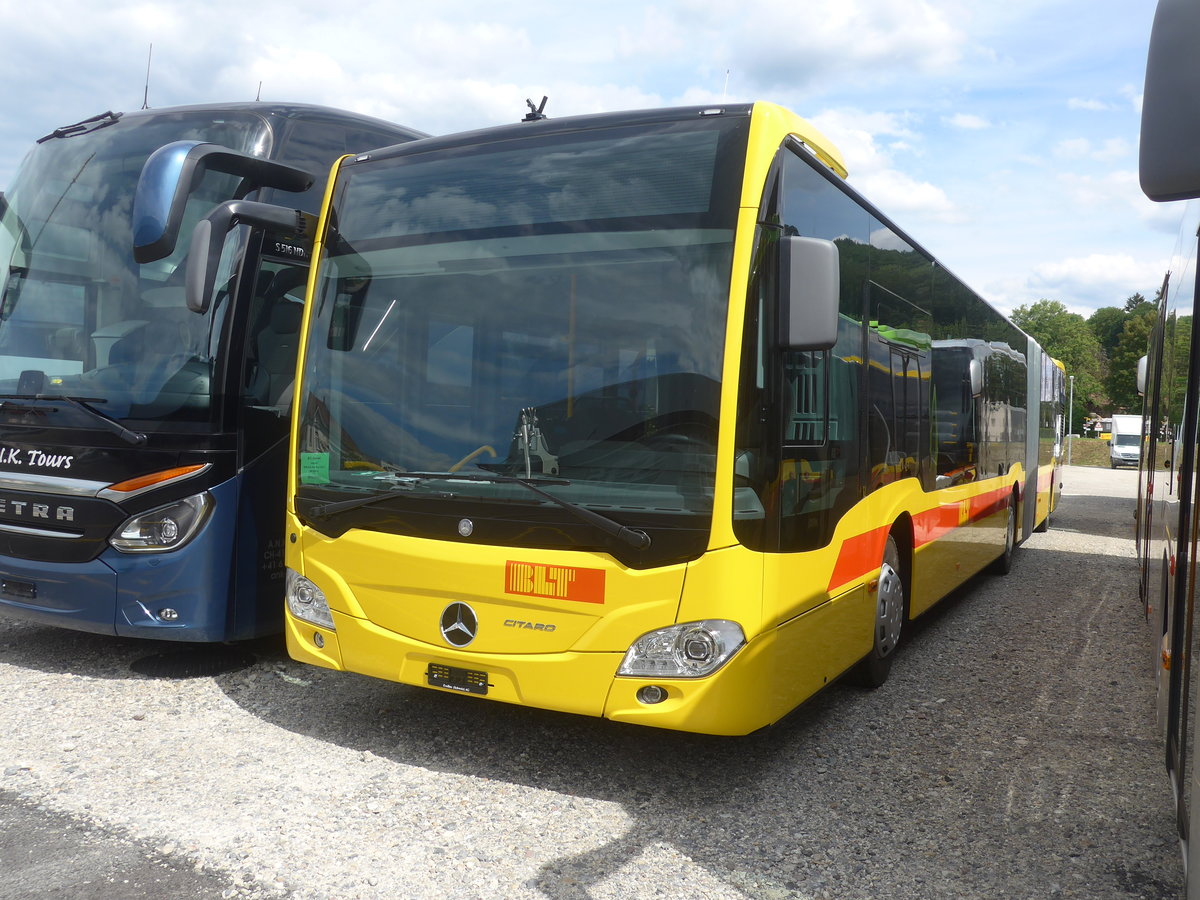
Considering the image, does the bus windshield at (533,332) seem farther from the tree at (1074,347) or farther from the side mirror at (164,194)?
the tree at (1074,347)

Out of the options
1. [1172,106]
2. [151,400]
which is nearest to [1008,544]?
[151,400]

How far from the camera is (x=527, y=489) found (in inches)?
162

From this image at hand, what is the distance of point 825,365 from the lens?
15.2 feet

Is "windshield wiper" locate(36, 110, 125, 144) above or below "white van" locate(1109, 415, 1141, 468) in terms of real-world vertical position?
above

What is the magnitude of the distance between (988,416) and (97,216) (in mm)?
6973

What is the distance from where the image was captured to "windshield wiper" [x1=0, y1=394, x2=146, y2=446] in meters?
5.30

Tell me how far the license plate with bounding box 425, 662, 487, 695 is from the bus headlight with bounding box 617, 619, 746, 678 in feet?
2.15

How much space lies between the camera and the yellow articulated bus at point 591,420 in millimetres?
3924

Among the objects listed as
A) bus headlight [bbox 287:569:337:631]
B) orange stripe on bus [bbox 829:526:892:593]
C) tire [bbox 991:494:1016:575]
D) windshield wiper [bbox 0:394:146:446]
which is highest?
windshield wiper [bbox 0:394:146:446]

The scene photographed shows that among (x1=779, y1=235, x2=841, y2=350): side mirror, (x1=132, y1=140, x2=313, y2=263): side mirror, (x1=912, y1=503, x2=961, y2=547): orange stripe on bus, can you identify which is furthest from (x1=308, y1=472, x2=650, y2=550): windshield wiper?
(x1=912, y1=503, x2=961, y2=547): orange stripe on bus

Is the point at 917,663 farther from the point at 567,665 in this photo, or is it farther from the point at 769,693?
the point at 567,665

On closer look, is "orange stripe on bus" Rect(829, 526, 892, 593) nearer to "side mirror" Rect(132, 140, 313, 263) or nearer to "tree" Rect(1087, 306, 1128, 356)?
"side mirror" Rect(132, 140, 313, 263)

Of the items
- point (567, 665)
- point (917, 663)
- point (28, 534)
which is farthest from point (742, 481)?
point (28, 534)

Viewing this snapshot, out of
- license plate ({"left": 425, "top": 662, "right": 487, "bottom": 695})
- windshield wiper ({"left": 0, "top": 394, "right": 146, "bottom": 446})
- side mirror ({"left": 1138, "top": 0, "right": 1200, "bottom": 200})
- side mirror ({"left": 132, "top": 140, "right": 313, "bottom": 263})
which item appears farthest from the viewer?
windshield wiper ({"left": 0, "top": 394, "right": 146, "bottom": 446})
